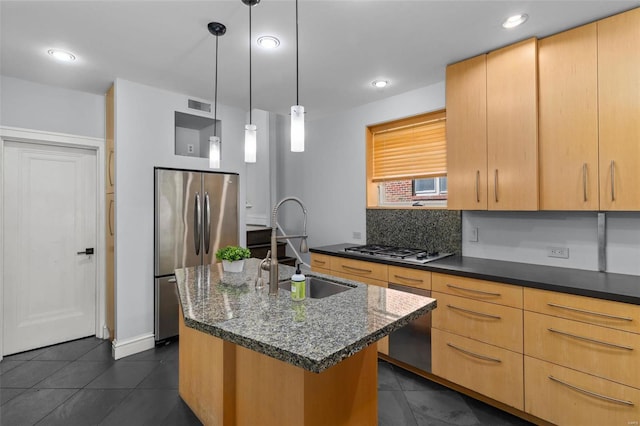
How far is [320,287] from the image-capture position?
2.06 m

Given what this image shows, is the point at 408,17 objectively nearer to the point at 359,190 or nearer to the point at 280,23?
the point at 280,23

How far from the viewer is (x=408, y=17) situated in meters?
2.01

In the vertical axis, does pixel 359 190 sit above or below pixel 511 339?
above

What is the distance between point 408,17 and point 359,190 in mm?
1963

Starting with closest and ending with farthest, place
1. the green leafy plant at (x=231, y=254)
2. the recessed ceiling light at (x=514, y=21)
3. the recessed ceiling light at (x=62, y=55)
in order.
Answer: the recessed ceiling light at (x=514, y=21)
the green leafy plant at (x=231, y=254)
the recessed ceiling light at (x=62, y=55)

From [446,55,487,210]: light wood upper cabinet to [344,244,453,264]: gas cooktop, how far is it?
476mm

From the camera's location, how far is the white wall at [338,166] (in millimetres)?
3439

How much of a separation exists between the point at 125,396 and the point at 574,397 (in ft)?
9.78

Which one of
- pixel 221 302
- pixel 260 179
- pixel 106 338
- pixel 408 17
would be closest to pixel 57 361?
pixel 106 338

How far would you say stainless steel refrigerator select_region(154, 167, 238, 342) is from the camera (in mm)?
3219

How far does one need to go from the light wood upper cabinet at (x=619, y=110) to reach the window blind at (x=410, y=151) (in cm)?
121

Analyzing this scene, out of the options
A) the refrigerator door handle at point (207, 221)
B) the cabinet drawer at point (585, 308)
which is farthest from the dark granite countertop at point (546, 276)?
the refrigerator door handle at point (207, 221)

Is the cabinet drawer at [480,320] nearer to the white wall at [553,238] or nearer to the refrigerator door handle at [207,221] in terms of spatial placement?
the white wall at [553,238]

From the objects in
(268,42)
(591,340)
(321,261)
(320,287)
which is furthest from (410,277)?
(268,42)
